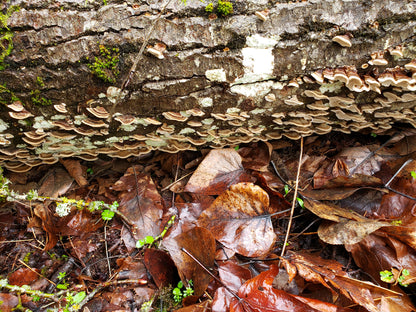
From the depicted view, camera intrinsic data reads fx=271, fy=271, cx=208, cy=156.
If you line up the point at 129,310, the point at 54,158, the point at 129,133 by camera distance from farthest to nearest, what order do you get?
the point at 54,158 < the point at 129,133 < the point at 129,310

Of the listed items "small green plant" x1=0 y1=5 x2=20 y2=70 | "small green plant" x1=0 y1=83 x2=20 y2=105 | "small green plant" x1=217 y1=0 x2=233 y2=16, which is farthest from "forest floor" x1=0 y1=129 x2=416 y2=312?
"small green plant" x1=217 y1=0 x2=233 y2=16

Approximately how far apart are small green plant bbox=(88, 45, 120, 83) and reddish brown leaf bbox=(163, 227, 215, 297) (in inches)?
69.3

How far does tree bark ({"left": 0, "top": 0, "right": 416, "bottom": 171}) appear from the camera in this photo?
8.34 ft

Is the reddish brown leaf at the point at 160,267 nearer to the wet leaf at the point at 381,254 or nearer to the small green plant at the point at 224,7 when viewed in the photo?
the wet leaf at the point at 381,254

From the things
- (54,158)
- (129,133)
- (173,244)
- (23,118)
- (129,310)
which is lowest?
(129,310)

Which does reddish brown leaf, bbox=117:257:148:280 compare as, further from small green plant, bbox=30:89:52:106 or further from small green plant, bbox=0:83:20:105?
small green plant, bbox=0:83:20:105

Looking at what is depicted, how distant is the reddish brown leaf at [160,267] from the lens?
2.75 meters

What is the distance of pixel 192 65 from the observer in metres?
2.76

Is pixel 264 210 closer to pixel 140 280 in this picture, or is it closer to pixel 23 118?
pixel 140 280

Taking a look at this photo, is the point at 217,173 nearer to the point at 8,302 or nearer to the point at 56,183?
the point at 56,183

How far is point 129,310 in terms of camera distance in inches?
104

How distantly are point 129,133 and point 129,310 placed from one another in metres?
1.95

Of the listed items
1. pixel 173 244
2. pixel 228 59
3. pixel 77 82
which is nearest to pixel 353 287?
pixel 173 244

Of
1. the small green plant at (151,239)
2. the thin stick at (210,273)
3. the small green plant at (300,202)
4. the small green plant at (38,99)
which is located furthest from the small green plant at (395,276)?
the small green plant at (38,99)
